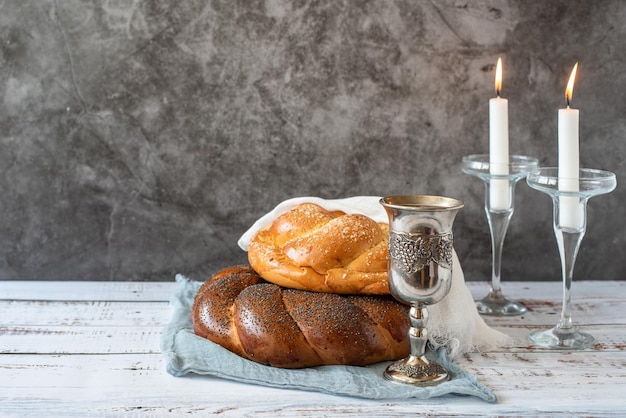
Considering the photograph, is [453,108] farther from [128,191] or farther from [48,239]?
[48,239]

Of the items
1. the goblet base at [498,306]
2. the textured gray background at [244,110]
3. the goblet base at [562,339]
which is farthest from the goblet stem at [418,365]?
the textured gray background at [244,110]

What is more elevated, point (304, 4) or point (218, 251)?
point (304, 4)

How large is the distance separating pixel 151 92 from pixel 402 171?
1.93ft

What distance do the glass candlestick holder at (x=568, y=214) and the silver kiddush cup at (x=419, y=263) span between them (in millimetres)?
222

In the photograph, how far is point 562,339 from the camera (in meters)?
1.46

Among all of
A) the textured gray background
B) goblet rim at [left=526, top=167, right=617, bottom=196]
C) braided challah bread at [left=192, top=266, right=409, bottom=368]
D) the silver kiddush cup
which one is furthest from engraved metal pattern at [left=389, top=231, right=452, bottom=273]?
the textured gray background

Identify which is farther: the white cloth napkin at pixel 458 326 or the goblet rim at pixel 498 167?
the goblet rim at pixel 498 167

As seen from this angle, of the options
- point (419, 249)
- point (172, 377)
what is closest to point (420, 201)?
point (419, 249)

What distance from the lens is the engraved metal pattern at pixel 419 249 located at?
48.2 inches

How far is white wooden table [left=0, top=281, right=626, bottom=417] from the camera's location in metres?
1.18

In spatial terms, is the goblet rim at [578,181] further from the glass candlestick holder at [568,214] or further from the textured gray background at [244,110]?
the textured gray background at [244,110]

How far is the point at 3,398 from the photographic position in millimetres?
1207

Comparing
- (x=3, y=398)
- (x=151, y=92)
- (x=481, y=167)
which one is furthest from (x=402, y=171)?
(x=3, y=398)

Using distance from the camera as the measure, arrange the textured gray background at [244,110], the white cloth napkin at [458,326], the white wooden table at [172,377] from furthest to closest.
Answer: the textured gray background at [244,110] < the white cloth napkin at [458,326] < the white wooden table at [172,377]
